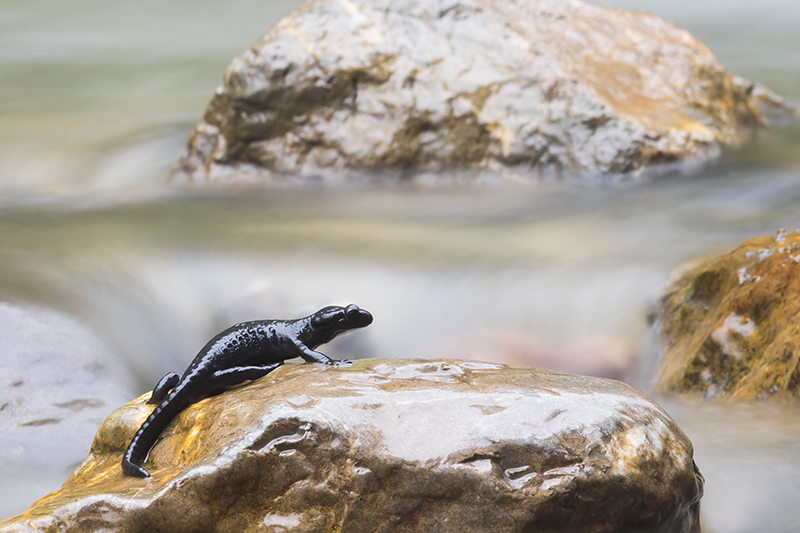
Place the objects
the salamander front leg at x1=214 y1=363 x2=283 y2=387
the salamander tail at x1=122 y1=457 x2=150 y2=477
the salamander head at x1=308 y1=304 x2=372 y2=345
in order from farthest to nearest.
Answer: the salamander head at x1=308 y1=304 x2=372 y2=345 < the salamander front leg at x1=214 y1=363 x2=283 y2=387 < the salamander tail at x1=122 y1=457 x2=150 y2=477

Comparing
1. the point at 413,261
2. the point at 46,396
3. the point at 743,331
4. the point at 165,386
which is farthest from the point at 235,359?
the point at 413,261

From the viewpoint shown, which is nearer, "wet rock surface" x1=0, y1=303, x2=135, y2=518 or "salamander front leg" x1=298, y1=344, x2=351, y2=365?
"salamander front leg" x1=298, y1=344, x2=351, y2=365

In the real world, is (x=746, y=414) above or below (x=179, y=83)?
below

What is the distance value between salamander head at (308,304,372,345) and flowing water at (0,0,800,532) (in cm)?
170

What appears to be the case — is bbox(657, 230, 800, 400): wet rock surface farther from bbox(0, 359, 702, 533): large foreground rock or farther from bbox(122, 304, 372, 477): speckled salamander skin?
bbox(122, 304, 372, 477): speckled salamander skin

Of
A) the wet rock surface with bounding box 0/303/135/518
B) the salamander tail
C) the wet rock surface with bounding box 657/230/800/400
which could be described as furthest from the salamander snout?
the wet rock surface with bounding box 657/230/800/400

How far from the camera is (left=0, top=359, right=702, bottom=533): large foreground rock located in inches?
95.3

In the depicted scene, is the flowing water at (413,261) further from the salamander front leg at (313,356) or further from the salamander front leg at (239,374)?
the salamander front leg at (313,356)

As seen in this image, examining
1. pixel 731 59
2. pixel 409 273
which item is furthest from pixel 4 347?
pixel 731 59

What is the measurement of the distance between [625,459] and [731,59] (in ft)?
39.2

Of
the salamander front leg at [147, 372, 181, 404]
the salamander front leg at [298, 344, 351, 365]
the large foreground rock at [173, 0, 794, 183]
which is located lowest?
the salamander front leg at [147, 372, 181, 404]

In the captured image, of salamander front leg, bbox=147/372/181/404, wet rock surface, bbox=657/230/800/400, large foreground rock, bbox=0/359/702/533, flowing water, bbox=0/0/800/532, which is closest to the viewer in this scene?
large foreground rock, bbox=0/359/702/533

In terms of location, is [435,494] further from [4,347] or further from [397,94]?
[397,94]

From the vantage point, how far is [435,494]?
2.46 m
